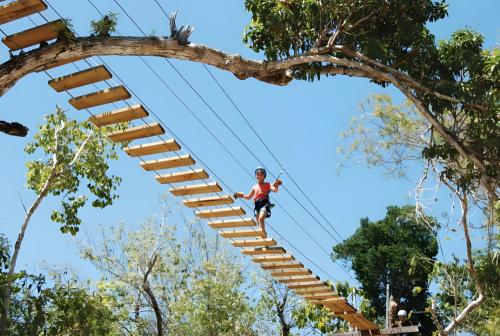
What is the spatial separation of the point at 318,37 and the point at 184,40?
1.46 m

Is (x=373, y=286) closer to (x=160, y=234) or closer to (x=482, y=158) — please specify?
(x=160, y=234)

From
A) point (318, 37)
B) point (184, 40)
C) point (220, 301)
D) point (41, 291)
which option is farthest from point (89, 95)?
point (220, 301)

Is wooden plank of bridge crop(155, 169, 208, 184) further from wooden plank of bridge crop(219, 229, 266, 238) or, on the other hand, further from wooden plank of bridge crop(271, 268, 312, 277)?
wooden plank of bridge crop(271, 268, 312, 277)

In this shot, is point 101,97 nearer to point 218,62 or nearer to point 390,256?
point 218,62

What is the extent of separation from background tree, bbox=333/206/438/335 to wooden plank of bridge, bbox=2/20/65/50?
535 inches

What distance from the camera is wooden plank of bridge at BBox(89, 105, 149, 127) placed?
527 cm

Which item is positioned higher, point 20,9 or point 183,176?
point 20,9

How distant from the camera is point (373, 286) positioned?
18.2m

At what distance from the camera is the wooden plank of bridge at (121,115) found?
5270 millimetres

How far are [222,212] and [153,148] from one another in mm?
1123

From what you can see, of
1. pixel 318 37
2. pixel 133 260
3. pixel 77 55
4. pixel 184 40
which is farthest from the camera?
pixel 133 260

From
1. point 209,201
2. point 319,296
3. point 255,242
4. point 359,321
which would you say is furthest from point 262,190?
point 359,321

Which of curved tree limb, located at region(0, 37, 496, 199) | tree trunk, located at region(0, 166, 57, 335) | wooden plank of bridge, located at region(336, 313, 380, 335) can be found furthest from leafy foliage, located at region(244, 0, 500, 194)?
tree trunk, located at region(0, 166, 57, 335)

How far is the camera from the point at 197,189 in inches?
250
